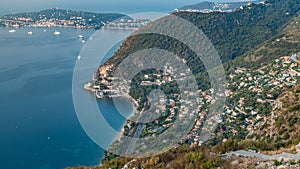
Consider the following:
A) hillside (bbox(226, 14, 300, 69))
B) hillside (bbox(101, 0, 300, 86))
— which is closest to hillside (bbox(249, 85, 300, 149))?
hillside (bbox(226, 14, 300, 69))

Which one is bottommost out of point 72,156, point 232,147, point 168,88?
point 72,156

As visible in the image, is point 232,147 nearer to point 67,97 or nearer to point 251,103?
point 251,103

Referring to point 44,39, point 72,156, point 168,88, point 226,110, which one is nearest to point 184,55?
point 168,88

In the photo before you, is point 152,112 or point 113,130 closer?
point 113,130

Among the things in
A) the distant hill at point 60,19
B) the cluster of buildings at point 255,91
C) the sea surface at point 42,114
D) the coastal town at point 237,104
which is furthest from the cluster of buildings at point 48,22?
the cluster of buildings at point 255,91

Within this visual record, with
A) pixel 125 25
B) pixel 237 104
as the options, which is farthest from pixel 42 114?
pixel 125 25

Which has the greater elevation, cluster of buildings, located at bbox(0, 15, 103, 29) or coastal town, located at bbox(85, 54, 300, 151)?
cluster of buildings, located at bbox(0, 15, 103, 29)

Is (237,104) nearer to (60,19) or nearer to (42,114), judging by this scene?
(42,114)

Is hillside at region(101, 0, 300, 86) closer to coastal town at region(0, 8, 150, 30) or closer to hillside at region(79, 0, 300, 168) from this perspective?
hillside at region(79, 0, 300, 168)

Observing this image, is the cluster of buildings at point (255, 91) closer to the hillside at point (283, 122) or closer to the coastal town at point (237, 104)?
the coastal town at point (237, 104)
